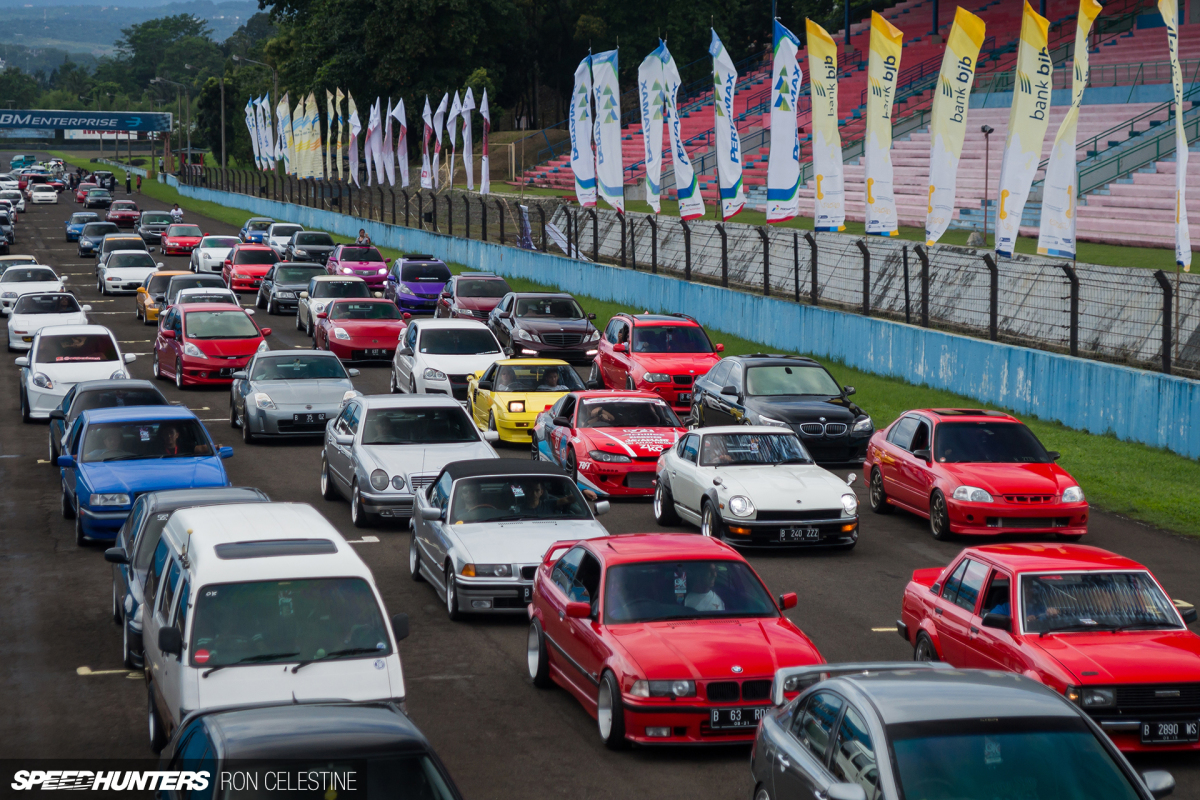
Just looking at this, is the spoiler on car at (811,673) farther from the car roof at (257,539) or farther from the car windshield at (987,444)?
the car windshield at (987,444)

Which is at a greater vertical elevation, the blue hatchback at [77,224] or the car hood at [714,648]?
the blue hatchback at [77,224]

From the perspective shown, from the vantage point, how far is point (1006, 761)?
6543 mm

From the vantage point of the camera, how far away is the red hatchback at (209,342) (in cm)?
2883

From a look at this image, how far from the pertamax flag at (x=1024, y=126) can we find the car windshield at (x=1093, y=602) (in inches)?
607

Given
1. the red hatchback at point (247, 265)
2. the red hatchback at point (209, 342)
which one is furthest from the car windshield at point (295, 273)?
the red hatchback at point (209, 342)

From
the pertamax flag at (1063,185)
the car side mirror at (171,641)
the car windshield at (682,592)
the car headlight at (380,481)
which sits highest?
the pertamax flag at (1063,185)

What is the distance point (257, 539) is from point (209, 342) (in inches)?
787

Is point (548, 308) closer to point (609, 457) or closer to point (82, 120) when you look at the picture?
point (609, 457)

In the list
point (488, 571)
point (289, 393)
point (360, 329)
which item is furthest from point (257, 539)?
point (360, 329)

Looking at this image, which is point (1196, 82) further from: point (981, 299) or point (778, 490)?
point (778, 490)

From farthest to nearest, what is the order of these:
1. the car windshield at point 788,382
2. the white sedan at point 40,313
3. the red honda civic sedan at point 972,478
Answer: the white sedan at point 40,313 < the car windshield at point 788,382 < the red honda civic sedan at point 972,478

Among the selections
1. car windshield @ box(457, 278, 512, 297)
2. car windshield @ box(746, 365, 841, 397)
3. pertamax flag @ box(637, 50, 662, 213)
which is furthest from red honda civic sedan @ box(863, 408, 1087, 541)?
pertamax flag @ box(637, 50, 662, 213)

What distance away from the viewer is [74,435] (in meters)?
17.8

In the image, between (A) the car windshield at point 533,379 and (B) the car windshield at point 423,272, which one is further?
(B) the car windshield at point 423,272
